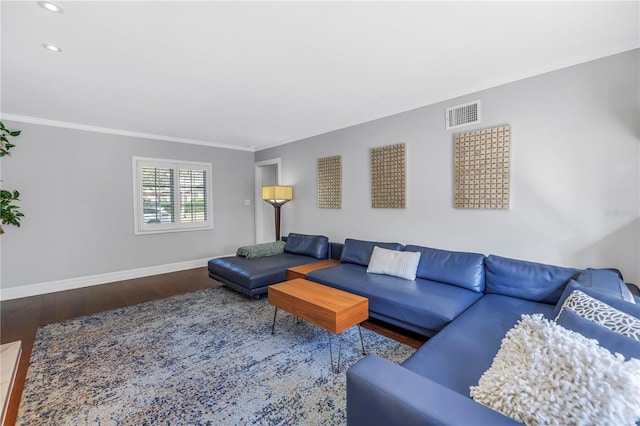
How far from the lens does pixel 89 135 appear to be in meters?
4.32

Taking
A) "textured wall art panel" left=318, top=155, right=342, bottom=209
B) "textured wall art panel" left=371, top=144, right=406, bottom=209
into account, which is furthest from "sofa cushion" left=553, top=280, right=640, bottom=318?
"textured wall art panel" left=318, top=155, right=342, bottom=209

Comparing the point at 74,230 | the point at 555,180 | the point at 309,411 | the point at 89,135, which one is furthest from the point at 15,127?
the point at 555,180

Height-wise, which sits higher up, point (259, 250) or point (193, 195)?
point (193, 195)

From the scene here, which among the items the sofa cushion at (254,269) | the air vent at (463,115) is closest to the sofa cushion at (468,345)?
the air vent at (463,115)

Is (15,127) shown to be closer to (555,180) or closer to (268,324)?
(268,324)

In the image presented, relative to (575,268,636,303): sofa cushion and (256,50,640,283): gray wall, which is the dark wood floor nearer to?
(575,268,636,303): sofa cushion

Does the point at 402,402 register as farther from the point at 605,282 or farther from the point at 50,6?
the point at 50,6

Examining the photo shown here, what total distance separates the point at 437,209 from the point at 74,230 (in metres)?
5.20

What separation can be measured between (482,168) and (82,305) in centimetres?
503

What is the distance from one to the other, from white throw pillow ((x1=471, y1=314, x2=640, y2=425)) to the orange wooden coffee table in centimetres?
110

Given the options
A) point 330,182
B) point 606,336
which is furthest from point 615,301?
point 330,182

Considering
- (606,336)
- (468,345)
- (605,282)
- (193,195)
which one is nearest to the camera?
(606,336)

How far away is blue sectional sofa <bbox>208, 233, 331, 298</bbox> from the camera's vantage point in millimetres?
3523

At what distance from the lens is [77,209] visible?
425 cm
